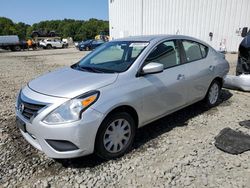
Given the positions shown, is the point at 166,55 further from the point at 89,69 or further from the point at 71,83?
the point at 71,83

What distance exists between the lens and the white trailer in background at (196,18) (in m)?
18.4

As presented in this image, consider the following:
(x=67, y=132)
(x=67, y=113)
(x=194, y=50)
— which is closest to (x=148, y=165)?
(x=67, y=132)

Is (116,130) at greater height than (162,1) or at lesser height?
lesser

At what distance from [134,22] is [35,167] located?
26444 mm

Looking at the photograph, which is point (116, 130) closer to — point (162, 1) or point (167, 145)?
point (167, 145)

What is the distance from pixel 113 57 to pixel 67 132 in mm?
1775

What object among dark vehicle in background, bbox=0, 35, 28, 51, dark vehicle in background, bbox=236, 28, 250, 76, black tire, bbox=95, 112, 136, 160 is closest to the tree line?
dark vehicle in background, bbox=0, 35, 28, 51

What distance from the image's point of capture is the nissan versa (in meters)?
2.70

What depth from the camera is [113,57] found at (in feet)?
13.2

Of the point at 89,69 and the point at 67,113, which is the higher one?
the point at 89,69

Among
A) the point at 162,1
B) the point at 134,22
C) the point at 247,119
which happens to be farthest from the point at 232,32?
the point at 247,119

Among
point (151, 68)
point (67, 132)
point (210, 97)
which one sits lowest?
point (210, 97)

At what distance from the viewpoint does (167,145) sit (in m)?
3.55

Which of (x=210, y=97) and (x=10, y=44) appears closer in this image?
(x=210, y=97)
